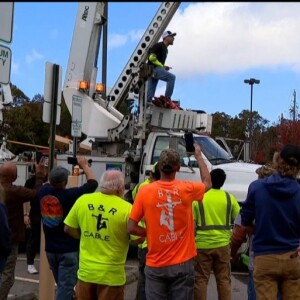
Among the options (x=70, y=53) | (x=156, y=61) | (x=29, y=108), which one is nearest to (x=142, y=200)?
(x=156, y=61)

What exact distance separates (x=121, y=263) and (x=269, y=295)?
1258 millimetres

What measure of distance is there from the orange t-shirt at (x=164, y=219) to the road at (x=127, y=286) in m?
3.18

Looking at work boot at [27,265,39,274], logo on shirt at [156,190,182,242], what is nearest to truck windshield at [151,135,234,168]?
work boot at [27,265,39,274]

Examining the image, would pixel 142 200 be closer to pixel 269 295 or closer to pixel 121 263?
pixel 121 263

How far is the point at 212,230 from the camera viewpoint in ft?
19.8

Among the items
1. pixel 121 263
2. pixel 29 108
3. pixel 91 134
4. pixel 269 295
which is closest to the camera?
pixel 269 295

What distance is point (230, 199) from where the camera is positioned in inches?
241

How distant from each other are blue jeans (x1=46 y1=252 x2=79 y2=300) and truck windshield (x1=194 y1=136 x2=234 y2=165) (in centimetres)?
574

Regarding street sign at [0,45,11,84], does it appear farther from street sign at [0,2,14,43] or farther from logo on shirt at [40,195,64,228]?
logo on shirt at [40,195,64,228]

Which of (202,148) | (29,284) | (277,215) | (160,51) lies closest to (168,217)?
(277,215)

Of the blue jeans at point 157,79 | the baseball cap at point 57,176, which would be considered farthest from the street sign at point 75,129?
the blue jeans at point 157,79

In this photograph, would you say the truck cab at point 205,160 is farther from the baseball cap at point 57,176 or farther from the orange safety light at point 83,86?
the baseball cap at point 57,176

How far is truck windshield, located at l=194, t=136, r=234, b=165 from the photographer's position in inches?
433

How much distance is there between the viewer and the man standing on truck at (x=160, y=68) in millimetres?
11227
